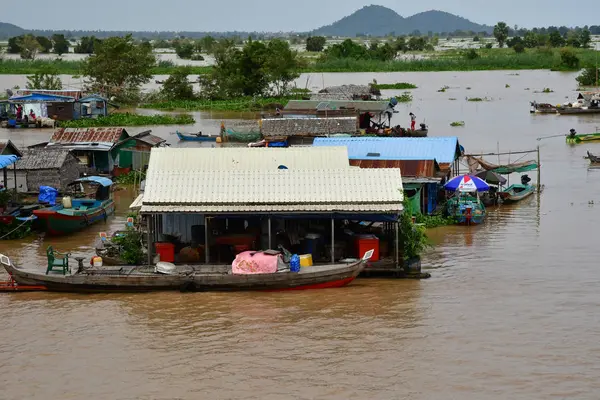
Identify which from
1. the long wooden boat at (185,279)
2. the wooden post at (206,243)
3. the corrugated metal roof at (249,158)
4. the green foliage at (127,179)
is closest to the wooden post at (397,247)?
the long wooden boat at (185,279)

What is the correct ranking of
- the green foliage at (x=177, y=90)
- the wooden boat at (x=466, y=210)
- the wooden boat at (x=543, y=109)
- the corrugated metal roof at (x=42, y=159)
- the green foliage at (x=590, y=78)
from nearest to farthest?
the wooden boat at (x=466, y=210) < the corrugated metal roof at (x=42, y=159) < the wooden boat at (x=543, y=109) < the green foliage at (x=177, y=90) < the green foliage at (x=590, y=78)

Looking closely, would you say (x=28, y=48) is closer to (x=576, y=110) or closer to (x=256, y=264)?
(x=576, y=110)

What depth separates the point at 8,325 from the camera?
15.5m

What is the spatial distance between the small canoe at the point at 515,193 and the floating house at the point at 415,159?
5.47 feet

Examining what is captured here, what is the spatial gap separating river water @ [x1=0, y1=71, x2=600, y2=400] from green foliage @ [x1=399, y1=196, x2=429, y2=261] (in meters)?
0.58

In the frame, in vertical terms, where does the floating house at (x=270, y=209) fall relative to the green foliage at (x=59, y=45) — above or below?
below

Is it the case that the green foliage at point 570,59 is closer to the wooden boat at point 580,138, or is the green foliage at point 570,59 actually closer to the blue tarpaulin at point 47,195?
the wooden boat at point 580,138

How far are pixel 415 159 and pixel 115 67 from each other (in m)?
32.6

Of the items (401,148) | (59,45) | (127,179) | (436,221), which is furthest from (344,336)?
(59,45)

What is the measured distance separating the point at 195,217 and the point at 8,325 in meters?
4.03

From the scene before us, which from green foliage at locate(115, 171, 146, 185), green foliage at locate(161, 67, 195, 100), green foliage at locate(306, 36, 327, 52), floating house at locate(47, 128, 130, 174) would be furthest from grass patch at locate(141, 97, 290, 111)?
green foliage at locate(306, 36, 327, 52)

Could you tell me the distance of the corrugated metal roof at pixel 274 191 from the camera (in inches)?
669

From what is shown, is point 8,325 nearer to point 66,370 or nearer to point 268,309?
point 66,370

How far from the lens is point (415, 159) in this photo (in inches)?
918
